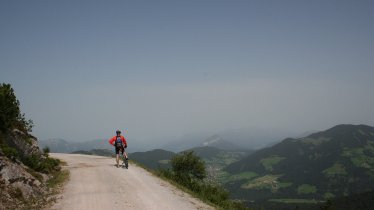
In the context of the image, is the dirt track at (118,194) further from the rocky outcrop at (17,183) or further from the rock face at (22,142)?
the rock face at (22,142)

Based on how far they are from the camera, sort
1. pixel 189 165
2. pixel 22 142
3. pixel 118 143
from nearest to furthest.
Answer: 1. pixel 22 142
2. pixel 118 143
3. pixel 189 165

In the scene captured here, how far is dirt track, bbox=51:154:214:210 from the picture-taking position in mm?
16391

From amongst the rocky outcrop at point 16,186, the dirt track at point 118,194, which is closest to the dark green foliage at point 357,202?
the dirt track at point 118,194

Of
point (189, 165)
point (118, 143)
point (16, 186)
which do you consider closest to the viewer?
point (16, 186)

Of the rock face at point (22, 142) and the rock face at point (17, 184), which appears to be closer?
the rock face at point (17, 184)

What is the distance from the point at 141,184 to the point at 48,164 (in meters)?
8.30

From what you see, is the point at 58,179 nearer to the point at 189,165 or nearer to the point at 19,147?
the point at 19,147

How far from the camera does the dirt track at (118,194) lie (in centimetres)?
1639

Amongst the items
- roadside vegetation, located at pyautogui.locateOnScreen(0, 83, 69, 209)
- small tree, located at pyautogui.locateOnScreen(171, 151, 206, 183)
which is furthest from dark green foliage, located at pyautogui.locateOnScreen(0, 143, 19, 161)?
small tree, located at pyautogui.locateOnScreen(171, 151, 206, 183)

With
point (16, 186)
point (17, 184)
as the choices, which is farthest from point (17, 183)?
point (16, 186)

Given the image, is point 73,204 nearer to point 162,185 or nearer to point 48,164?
point 162,185

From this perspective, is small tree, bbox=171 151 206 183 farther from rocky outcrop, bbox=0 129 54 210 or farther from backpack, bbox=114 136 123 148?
rocky outcrop, bbox=0 129 54 210

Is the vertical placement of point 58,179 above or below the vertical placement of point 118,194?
above

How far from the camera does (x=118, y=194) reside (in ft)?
59.6
